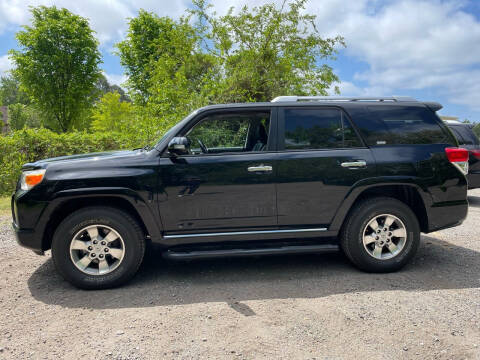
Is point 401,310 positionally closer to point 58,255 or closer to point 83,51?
point 58,255

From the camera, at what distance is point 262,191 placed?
3.83 metres

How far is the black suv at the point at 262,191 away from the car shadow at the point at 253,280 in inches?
8.4

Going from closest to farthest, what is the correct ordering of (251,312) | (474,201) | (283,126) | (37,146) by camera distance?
(251,312)
(283,126)
(474,201)
(37,146)

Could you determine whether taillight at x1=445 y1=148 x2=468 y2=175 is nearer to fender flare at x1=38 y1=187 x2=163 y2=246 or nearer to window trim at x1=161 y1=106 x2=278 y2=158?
window trim at x1=161 y1=106 x2=278 y2=158

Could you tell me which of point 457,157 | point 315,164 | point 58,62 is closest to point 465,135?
point 457,157

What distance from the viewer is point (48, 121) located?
96.3 feet

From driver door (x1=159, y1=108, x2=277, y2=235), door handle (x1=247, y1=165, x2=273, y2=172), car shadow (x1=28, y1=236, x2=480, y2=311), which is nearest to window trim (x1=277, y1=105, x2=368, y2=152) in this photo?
driver door (x1=159, y1=108, x2=277, y2=235)

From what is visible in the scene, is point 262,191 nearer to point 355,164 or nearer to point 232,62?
point 355,164

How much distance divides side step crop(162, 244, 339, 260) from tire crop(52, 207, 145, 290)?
1.26 feet

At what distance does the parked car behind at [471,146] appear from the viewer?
26.7ft

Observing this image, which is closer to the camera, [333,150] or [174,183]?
[174,183]

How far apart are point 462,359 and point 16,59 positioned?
3177 cm

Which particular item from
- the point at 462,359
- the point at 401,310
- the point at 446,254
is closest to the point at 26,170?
the point at 401,310

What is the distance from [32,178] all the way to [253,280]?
257 centimetres
